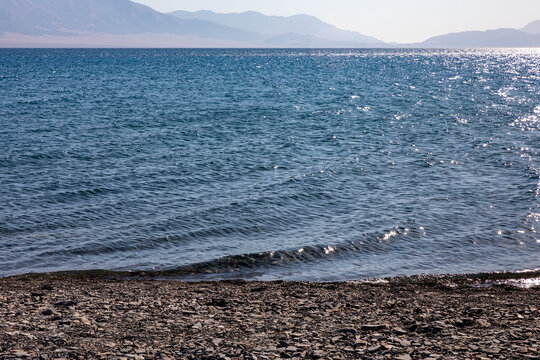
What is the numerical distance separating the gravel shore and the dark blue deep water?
2710 millimetres

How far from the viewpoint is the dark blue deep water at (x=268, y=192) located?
2131 cm

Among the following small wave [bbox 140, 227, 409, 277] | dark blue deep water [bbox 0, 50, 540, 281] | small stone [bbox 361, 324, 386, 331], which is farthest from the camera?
dark blue deep water [bbox 0, 50, 540, 281]

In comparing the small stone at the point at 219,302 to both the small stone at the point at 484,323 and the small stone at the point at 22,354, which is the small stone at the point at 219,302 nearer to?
the small stone at the point at 22,354

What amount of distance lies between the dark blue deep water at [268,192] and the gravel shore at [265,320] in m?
2.71

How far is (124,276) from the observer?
19.5 metres

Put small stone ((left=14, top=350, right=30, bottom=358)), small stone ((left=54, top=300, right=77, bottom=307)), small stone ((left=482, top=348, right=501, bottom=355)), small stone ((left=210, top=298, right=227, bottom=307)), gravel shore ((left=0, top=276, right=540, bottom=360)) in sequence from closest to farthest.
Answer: small stone ((left=14, top=350, right=30, bottom=358)), small stone ((left=482, top=348, right=501, bottom=355)), gravel shore ((left=0, top=276, right=540, bottom=360)), small stone ((left=54, top=300, right=77, bottom=307)), small stone ((left=210, top=298, right=227, bottom=307))

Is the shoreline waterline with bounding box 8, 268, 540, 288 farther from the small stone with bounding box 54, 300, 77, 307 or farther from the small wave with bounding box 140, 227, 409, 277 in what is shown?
the small stone with bounding box 54, 300, 77, 307

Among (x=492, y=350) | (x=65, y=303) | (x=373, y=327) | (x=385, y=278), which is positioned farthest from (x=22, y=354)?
(x=385, y=278)

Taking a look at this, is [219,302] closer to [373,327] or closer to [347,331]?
[347,331]

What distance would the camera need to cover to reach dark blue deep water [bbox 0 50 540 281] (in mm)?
21312

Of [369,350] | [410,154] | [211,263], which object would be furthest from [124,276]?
[410,154]

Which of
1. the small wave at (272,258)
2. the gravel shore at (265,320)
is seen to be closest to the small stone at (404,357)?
the gravel shore at (265,320)

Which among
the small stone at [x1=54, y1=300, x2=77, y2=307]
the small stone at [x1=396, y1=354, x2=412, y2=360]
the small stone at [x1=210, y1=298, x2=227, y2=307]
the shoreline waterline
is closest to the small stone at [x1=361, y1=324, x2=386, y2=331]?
the small stone at [x1=396, y1=354, x2=412, y2=360]

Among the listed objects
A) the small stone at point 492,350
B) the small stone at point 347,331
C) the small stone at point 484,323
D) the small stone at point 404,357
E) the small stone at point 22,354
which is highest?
the small stone at point 492,350
